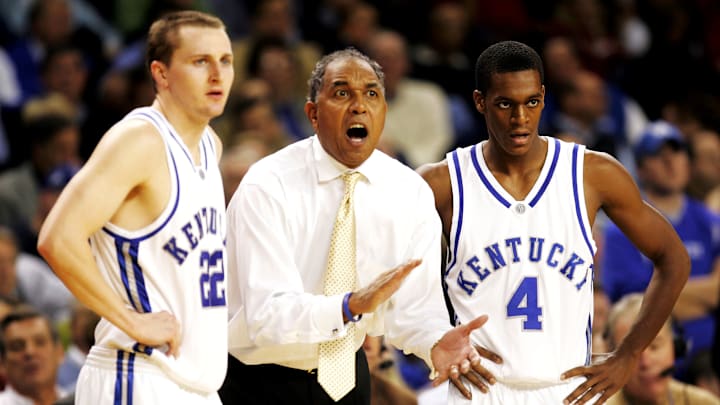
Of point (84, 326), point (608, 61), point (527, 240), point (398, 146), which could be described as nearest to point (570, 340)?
point (527, 240)

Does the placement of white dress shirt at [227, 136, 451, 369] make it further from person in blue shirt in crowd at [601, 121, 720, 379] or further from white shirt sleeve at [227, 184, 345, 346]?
person in blue shirt in crowd at [601, 121, 720, 379]

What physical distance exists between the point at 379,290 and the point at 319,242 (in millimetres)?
610

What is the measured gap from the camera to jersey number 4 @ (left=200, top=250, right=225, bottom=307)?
470cm

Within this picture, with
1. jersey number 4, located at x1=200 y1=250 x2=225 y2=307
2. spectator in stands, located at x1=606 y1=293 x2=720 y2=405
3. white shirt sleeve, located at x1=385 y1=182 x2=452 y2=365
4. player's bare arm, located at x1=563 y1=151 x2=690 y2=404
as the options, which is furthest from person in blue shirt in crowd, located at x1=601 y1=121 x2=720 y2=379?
jersey number 4, located at x1=200 y1=250 x2=225 y2=307

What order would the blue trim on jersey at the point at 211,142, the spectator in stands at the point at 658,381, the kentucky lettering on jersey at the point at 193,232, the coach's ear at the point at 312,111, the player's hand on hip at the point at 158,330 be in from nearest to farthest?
the player's hand on hip at the point at 158,330 < the kentucky lettering on jersey at the point at 193,232 < the blue trim on jersey at the point at 211,142 < the coach's ear at the point at 312,111 < the spectator in stands at the point at 658,381

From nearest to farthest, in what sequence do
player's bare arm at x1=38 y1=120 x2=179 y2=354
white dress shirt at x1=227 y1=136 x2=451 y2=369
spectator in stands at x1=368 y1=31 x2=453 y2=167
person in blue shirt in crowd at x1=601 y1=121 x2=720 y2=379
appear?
1. player's bare arm at x1=38 y1=120 x2=179 y2=354
2. white dress shirt at x1=227 y1=136 x2=451 y2=369
3. person in blue shirt in crowd at x1=601 y1=121 x2=720 y2=379
4. spectator in stands at x1=368 y1=31 x2=453 y2=167

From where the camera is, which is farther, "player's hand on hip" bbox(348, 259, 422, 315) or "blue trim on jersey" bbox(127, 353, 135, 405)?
"player's hand on hip" bbox(348, 259, 422, 315)

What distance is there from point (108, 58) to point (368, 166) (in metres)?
5.81

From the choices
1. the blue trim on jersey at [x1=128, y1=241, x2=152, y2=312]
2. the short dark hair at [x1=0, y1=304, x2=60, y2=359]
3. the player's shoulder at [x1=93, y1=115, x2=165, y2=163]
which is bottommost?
the short dark hair at [x1=0, y1=304, x2=60, y2=359]

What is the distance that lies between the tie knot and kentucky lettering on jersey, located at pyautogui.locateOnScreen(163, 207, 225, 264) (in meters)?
0.69

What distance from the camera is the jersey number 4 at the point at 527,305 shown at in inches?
204

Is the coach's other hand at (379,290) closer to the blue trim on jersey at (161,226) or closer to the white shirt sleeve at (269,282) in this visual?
the white shirt sleeve at (269,282)

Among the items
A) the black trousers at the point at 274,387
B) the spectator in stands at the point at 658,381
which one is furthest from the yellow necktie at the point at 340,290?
the spectator in stands at the point at 658,381

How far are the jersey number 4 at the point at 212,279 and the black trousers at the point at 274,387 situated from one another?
0.69 meters
